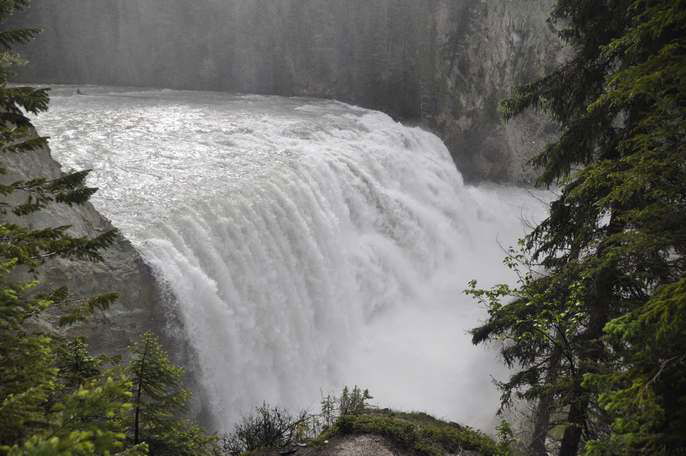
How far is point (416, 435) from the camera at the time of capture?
779 centimetres

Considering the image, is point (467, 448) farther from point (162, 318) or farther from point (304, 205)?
point (304, 205)

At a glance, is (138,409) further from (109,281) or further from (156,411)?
(109,281)

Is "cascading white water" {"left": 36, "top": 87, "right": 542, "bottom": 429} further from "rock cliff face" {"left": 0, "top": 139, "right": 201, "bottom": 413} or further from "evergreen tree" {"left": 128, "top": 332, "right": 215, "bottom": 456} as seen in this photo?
"evergreen tree" {"left": 128, "top": 332, "right": 215, "bottom": 456}

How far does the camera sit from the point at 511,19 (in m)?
33.4

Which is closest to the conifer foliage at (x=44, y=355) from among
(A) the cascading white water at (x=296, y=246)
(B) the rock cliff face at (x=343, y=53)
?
(A) the cascading white water at (x=296, y=246)

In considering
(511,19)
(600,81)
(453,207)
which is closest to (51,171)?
(600,81)

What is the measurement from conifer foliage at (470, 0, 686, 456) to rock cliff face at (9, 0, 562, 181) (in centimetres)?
2531

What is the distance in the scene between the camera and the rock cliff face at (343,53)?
33312 mm

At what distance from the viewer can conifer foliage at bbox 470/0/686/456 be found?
344cm

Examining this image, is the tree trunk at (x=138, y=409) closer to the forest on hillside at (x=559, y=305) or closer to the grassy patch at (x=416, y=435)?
the forest on hillside at (x=559, y=305)

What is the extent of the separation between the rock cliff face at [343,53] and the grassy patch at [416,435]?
2718 cm

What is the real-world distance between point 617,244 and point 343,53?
30.6 meters

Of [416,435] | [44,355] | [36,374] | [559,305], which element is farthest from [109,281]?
[559,305]

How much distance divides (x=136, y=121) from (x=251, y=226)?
10416mm
